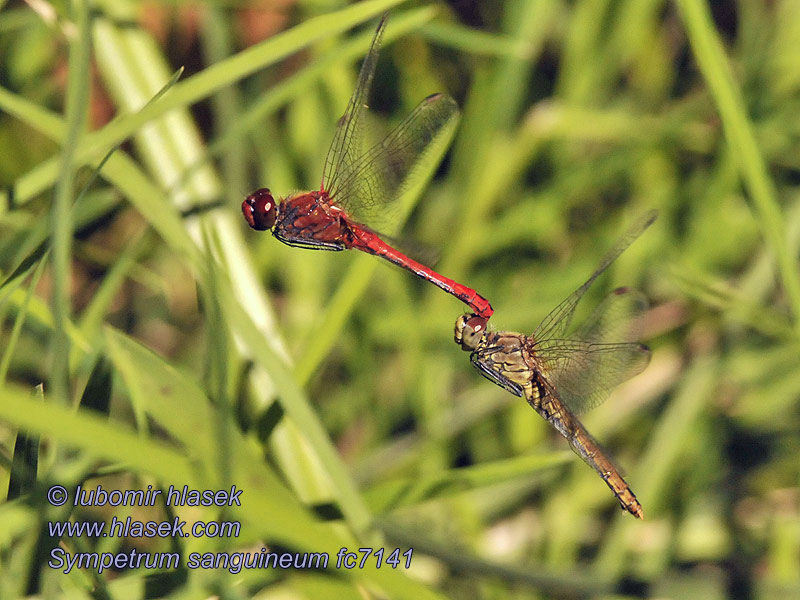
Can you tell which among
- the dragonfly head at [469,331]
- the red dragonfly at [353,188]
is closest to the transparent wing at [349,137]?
the red dragonfly at [353,188]

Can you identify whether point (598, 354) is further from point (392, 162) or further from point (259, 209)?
point (259, 209)

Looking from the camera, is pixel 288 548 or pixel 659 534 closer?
pixel 288 548

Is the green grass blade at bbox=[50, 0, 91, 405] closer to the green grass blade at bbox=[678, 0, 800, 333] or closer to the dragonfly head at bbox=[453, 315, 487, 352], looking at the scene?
the dragonfly head at bbox=[453, 315, 487, 352]

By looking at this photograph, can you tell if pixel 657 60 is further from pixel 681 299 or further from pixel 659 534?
pixel 659 534

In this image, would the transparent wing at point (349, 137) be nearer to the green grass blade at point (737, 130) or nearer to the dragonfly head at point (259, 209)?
the dragonfly head at point (259, 209)

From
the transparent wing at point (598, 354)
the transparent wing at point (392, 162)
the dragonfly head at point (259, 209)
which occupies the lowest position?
the transparent wing at point (598, 354)

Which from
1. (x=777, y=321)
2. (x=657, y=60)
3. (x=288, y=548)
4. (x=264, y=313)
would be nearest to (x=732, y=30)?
(x=657, y=60)

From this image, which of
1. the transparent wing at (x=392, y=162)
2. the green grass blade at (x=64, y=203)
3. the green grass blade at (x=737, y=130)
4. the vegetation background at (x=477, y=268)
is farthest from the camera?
the transparent wing at (x=392, y=162)

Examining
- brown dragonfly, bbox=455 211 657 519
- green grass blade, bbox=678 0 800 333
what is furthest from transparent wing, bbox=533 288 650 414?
green grass blade, bbox=678 0 800 333
